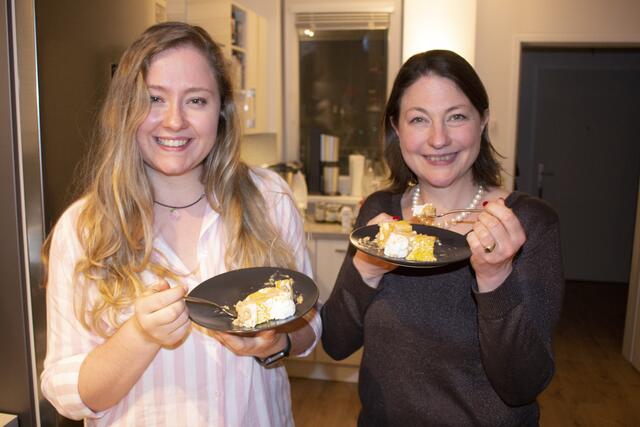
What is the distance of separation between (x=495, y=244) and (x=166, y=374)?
0.79m

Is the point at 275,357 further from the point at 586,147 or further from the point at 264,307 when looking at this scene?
the point at 586,147

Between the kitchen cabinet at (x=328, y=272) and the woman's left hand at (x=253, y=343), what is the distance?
2.23 m

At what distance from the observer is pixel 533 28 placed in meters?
4.04

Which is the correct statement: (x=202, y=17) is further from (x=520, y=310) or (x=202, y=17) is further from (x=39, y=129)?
(x=520, y=310)

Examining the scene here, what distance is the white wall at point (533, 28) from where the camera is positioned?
400cm

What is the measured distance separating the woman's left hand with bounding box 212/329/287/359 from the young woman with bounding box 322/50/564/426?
253 mm

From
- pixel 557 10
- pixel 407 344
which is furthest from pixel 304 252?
pixel 557 10

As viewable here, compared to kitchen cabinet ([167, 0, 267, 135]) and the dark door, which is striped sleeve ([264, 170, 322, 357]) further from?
the dark door

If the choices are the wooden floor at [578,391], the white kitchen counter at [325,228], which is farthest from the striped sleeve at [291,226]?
the wooden floor at [578,391]

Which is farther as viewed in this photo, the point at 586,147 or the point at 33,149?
the point at 586,147

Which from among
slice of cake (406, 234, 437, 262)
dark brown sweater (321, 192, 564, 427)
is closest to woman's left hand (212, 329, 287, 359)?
dark brown sweater (321, 192, 564, 427)

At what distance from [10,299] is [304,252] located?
0.92 metres

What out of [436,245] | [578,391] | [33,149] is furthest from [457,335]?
[578,391]

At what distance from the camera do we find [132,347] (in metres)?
1.07
